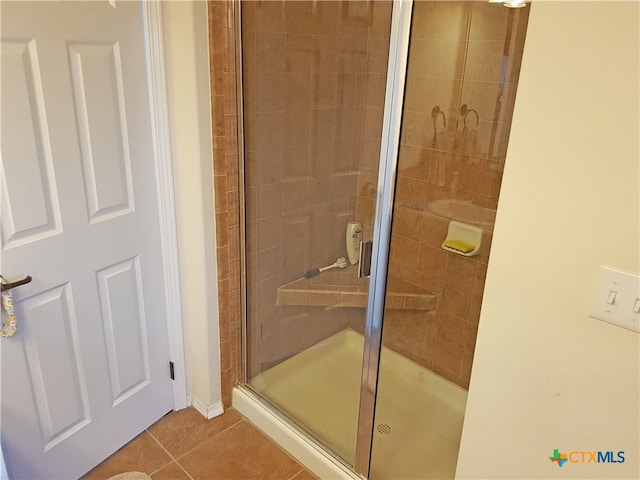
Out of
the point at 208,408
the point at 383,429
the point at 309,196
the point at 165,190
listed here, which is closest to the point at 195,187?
the point at 165,190

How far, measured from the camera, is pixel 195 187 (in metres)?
1.81

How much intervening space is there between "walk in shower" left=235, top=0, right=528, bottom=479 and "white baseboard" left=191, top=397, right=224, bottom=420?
6.5 inches

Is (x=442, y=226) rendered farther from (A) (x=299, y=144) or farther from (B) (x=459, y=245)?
(A) (x=299, y=144)

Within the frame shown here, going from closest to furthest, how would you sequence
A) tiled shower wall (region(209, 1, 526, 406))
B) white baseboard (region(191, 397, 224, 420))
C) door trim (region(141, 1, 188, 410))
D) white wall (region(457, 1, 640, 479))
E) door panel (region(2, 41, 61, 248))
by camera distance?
white wall (region(457, 1, 640, 479)) → door panel (region(2, 41, 61, 248)) → door trim (region(141, 1, 188, 410)) → tiled shower wall (region(209, 1, 526, 406)) → white baseboard (region(191, 397, 224, 420))

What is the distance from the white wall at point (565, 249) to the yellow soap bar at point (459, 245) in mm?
923

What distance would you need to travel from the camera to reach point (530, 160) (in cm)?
99

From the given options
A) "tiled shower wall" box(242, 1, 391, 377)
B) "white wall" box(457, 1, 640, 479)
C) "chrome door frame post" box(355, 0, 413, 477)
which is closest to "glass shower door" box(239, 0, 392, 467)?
"tiled shower wall" box(242, 1, 391, 377)

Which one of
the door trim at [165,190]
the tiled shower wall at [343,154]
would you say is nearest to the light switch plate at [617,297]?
the tiled shower wall at [343,154]

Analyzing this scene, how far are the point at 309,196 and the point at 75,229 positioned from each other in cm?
96

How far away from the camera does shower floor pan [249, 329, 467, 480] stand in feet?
6.17

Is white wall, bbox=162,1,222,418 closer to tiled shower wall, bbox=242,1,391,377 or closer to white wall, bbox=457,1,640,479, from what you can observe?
tiled shower wall, bbox=242,1,391,377

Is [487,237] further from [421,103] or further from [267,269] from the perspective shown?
[267,269]

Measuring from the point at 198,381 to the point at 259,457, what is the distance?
16.6 inches

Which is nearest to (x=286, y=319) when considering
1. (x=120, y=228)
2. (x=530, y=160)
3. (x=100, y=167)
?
(x=120, y=228)
